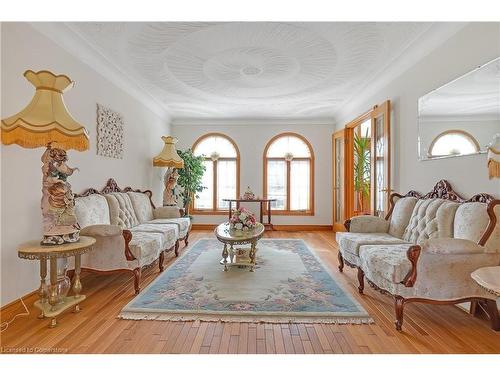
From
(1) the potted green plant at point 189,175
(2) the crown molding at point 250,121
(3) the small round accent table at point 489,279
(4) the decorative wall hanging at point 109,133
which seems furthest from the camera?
(2) the crown molding at point 250,121

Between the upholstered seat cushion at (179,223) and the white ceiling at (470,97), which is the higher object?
the white ceiling at (470,97)

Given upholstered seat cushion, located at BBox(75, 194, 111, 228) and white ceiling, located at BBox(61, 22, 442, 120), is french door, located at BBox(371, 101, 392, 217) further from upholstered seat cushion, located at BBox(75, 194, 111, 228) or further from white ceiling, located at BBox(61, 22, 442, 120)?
upholstered seat cushion, located at BBox(75, 194, 111, 228)

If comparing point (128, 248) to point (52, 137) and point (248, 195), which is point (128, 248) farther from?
point (248, 195)

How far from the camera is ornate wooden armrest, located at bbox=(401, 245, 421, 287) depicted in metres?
2.52

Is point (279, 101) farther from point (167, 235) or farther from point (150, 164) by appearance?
point (167, 235)

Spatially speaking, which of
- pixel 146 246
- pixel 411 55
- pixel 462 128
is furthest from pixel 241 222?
pixel 411 55

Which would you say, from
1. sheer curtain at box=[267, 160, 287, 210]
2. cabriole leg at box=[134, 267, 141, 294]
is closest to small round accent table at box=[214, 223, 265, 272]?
cabriole leg at box=[134, 267, 141, 294]

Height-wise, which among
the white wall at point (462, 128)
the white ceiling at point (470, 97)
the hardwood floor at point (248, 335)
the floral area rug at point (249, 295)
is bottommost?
the hardwood floor at point (248, 335)

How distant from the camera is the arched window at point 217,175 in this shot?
830cm

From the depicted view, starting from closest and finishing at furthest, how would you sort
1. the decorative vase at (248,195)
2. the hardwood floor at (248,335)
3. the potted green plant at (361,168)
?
the hardwood floor at (248,335), the potted green plant at (361,168), the decorative vase at (248,195)

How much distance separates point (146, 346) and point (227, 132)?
647 cm

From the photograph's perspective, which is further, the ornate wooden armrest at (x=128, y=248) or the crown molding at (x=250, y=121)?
the crown molding at (x=250, y=121)

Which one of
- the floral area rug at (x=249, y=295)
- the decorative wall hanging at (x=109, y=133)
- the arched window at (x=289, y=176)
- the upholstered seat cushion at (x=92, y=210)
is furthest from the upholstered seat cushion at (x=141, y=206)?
the arched window at (x=289, y=176)

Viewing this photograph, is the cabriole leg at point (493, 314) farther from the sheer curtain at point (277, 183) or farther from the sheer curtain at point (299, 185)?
the sheer curtain at point (277, 183)
